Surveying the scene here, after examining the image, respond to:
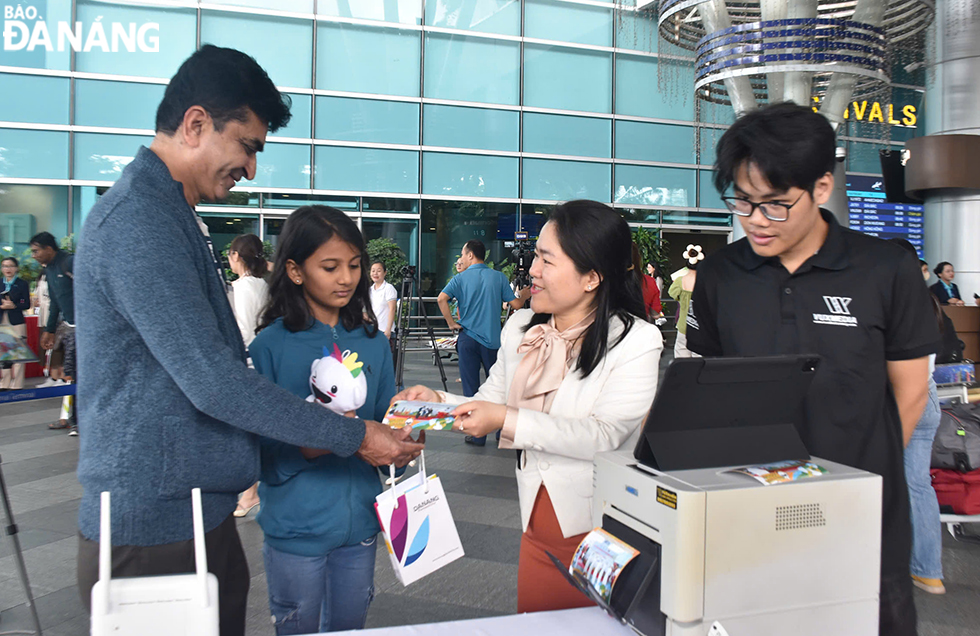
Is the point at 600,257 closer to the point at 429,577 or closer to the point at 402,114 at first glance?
the point at 429,577

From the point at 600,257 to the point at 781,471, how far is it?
→ 0.74 m

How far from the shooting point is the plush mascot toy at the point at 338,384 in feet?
6.15

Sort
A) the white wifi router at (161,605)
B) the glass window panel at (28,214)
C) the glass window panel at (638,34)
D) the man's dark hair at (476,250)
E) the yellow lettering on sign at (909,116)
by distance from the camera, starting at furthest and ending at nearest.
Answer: the yellow lettering on sign at (909,116) → the glass window panel at (638,34) → the glass window panel at (28,214) → the man's dark hair at (476,250) → the white wifi router at (161,605)

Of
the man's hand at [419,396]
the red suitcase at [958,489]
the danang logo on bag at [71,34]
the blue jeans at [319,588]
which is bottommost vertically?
the red suitcase at [958,489]

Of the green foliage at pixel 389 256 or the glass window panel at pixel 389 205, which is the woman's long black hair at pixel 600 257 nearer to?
the green foliage at pixel 389 256

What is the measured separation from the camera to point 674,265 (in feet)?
56.2

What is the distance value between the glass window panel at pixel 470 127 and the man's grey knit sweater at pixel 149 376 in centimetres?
1433

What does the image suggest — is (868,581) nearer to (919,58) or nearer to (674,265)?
(919,58)

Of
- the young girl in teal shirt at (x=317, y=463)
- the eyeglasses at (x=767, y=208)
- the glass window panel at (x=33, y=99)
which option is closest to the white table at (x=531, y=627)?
the young girl in teal shirt at (x=317, y=463)

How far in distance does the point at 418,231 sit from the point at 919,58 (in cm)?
960

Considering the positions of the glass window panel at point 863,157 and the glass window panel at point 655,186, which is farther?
the glass window panel at point 863,157

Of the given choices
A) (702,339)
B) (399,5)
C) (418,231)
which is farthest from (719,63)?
(399,5)

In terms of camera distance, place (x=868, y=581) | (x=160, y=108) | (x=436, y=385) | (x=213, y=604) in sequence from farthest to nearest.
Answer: (x=436, y=385)
(x=160, y=108)
(x=868, y=581)
(x=213, y=604)

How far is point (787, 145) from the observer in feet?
5.35
